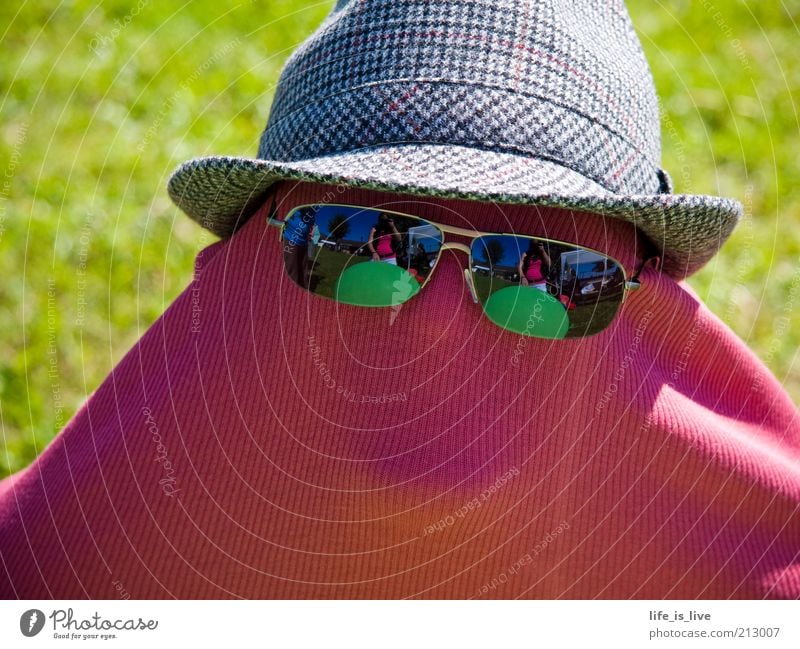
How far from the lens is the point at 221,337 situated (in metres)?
1.07

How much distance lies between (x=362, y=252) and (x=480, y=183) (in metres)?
0.17

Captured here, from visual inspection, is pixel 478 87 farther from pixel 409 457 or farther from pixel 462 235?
pixel 409 457

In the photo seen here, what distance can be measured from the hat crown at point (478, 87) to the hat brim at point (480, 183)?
0.03 metres

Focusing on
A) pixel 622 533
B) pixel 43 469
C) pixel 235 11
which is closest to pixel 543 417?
pixel 622 533

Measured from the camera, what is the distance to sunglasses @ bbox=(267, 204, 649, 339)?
0.95m

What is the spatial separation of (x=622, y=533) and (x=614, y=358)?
27cm

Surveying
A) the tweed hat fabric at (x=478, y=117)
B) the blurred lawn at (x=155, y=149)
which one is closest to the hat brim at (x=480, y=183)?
the tweed hat fabric at (x=478, y=117)

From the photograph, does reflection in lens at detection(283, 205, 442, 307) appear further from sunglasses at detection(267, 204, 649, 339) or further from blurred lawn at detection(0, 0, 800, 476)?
blurred lawn at detection(0, 0, 800, 476)

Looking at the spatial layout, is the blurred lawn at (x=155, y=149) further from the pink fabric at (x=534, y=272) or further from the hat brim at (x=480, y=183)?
the pink fabric at (x=534, y=272)

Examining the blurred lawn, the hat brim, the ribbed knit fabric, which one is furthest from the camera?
the blurred lawn

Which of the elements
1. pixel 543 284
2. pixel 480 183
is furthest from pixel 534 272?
pixel 480 183

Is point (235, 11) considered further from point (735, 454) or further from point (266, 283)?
point (735, 454)

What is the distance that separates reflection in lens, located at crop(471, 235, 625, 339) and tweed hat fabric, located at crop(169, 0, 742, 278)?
7 centimetres

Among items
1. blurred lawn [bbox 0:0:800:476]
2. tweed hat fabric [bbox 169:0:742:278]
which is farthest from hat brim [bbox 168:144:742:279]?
blurred lawn [bbox 0:0:800:476]
